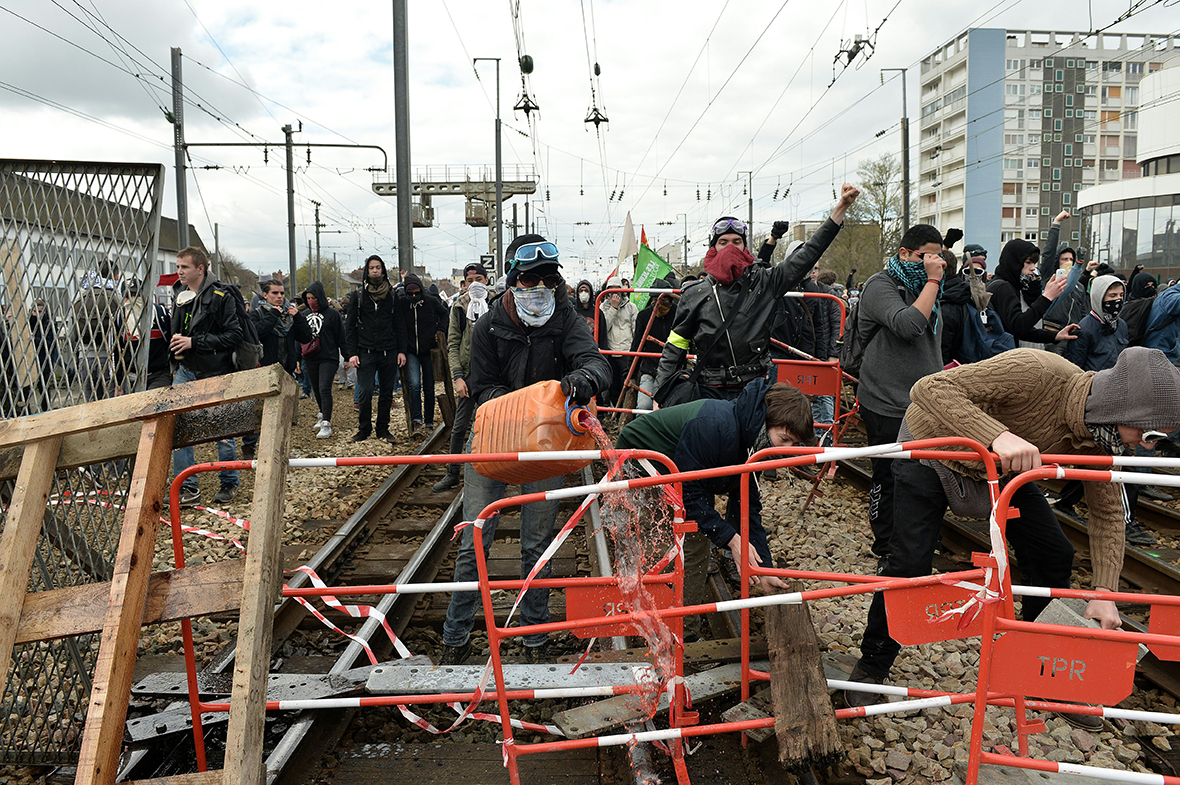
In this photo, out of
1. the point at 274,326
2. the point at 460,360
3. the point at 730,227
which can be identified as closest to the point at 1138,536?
the point at 730,227

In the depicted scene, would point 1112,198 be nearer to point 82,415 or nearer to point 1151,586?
point 1151,586

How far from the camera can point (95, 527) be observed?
3270 mm

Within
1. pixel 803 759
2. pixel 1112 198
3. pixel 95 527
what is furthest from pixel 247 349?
pixel 1112 198

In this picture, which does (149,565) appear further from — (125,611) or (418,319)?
(418,319)

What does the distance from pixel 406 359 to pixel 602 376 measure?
6.89 metres

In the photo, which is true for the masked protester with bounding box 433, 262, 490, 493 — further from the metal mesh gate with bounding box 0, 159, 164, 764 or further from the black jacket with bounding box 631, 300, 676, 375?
the metal mesh gate with bounding box 0, 159, 164, 764

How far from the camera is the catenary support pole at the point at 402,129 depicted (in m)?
11.8

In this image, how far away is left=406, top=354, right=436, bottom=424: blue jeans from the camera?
10.4 m

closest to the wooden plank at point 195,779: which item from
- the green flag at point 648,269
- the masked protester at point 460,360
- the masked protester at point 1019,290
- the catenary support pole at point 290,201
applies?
the masked protester at point 460,360

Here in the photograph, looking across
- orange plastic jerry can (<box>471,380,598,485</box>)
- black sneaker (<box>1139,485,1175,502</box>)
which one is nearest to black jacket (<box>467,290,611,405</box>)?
orange plastic jerry can (<box>471,380,598,485</box>)

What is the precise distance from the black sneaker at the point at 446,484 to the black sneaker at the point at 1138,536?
6.00 m

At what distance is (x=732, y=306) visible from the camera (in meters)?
4.89

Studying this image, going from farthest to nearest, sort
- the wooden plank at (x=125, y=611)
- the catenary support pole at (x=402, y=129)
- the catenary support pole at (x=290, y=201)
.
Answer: the catenary support pole at (x=290, y=201), the catenary support pole at (x=402, y=129), the wooden plank at (x=125, y=611)

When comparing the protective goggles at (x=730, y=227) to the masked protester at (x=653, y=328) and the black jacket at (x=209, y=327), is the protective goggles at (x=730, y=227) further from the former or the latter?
the black jacket at (x=209, y=327)
